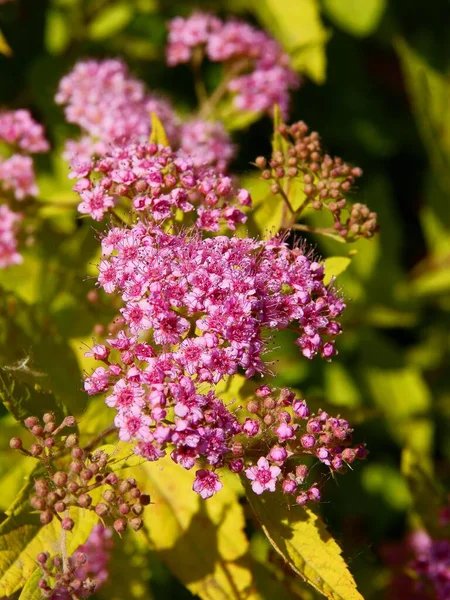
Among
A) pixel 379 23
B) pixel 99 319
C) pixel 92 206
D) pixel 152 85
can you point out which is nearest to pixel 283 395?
pixel 92 206

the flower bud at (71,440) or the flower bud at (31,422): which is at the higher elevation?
Result: the flower bud at (31,422)

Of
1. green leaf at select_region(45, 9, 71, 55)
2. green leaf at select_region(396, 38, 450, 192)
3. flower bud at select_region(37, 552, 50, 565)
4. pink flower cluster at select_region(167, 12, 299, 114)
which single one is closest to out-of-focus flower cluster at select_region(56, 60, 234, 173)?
pink flower cluster at select_region(167, 12, 299, 114)

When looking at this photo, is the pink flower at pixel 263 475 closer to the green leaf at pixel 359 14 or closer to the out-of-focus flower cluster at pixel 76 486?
the out-of-focus flower cluster at pixel 76 486

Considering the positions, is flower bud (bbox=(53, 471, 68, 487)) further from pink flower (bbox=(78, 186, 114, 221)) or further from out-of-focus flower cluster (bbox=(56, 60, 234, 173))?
out-of-focus flower cluster (bbox=(56, 60, 234, 173))

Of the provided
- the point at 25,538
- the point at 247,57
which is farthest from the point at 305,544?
the point at 247,57

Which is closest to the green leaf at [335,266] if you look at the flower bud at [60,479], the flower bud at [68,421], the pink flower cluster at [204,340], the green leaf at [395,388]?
the pink flower cluster at [204,340]

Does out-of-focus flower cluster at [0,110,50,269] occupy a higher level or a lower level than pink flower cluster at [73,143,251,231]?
lower

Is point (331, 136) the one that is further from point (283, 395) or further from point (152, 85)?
point (283, 395)
